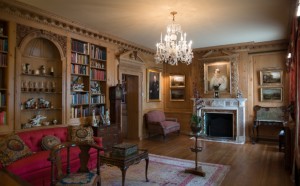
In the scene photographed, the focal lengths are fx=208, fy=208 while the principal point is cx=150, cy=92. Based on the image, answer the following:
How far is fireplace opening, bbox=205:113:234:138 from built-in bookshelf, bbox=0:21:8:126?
6.03 m

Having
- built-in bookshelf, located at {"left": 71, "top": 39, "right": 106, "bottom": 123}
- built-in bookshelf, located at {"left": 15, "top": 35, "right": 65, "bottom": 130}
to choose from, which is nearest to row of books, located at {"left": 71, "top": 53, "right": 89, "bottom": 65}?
built-in bookshelf, located at {"left": 71, "top": 39, "right": 106, "bottom": 123}

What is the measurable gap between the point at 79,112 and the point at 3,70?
73.2 inches

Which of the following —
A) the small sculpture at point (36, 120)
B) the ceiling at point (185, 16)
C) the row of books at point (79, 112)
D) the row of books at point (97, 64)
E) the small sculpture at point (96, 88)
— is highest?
the ceiling at point (185, 16)

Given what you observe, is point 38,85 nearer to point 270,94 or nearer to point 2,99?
point 2,99

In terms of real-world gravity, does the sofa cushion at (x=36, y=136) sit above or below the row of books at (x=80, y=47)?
below

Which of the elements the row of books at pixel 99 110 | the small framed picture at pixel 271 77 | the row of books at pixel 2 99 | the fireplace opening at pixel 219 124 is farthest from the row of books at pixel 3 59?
the small framed picture at pixel 271 77

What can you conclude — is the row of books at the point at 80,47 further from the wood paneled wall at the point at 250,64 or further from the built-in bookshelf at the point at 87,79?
the wood paneled wall at the point at 250,64

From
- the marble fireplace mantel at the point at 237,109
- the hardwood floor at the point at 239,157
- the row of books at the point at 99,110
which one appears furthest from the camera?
the marble fireplace mantel at the point at 237,109

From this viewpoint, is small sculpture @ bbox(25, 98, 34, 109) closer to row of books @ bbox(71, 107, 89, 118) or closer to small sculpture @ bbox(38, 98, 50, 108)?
small sculpture @ bbox(38, 98, 50, 108)

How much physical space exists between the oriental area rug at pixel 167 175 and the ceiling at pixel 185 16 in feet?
10.3

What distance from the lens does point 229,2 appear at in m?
3.78

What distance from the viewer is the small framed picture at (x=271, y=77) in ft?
21.4

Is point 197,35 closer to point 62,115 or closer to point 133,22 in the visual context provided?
point 133,22

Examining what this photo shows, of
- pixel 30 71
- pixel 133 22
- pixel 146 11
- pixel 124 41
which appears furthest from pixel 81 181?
pixel 124 41
